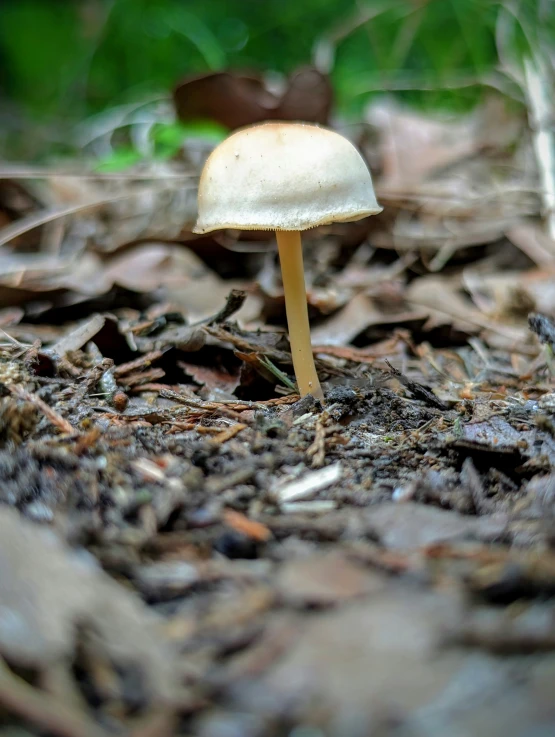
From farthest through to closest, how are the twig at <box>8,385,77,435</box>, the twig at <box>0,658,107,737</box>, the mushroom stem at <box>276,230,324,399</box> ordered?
1. the mushroom stem at <box>276,230,324,399</box>
2. the twig at <box>8,385,77,435</box>
3. the twig at <box>0,658,107,737</box>

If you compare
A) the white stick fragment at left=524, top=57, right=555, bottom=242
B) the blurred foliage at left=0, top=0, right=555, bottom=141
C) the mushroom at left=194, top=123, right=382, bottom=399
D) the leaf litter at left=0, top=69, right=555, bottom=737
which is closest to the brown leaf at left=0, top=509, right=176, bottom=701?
the leaf litter at left=0, top=69, right=555, bottom=737

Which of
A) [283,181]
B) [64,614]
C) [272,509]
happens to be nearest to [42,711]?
[64,614]

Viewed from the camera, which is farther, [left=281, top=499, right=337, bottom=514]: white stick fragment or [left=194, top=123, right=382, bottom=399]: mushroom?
[left=194, top=123, right=382, bottom=399]: mushroom

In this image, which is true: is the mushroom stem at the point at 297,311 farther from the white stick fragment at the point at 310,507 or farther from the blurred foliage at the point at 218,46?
the blurred foliage at the point at 218,46

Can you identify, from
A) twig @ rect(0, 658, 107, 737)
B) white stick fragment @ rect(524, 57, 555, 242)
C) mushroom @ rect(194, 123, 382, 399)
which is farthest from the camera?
white stick fragment @ rect(524, 57, 555, 242)

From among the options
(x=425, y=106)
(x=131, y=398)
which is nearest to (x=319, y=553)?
(x=131, y=398)

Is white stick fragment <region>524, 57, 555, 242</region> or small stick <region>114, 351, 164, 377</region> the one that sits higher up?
white stick fragment <region>524, 57, 555, 242</region>

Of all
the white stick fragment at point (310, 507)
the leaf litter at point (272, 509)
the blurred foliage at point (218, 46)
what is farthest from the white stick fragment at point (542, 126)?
the white stick fragment at point (310, 507)

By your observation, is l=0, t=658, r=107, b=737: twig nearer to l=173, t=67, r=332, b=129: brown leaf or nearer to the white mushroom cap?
the white mushroom cap
